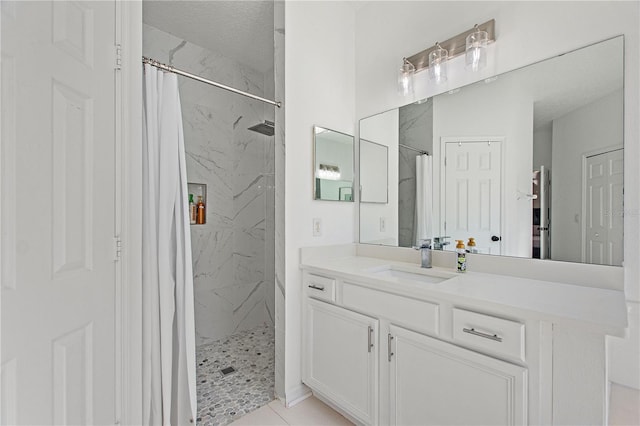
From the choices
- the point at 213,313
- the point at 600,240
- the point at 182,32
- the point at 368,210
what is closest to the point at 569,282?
the point at 600,240

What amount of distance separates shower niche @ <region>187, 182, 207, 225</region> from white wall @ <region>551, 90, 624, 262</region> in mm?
2571

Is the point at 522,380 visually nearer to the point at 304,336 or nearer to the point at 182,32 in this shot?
the point at 304,336

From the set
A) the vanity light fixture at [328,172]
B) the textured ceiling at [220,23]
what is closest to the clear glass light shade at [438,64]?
the vanity light fixture at [328,172]

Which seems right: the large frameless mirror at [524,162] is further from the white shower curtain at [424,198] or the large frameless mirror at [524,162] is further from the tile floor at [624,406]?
the tile floor at [624,406]

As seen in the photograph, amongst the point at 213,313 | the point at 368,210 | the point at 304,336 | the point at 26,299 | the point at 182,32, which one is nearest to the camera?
the point at 26,299

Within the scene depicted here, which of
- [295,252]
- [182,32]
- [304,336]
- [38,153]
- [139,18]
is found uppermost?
[182,32]

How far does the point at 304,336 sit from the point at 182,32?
8.85 feet

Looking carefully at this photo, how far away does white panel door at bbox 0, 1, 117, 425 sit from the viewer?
0.82 meters

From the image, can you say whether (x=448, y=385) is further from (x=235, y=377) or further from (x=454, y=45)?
(x=454, y=45)

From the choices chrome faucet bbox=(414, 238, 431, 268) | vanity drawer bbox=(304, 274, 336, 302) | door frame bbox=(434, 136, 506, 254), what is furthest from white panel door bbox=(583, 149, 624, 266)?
vanity drawer bbox=(304, 274, 336, 302)

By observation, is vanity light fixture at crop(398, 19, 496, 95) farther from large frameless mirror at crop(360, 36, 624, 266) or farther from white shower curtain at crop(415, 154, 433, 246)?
white shower curtain at crop(415, 154, 433, 246)

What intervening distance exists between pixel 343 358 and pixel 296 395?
52 centimetres

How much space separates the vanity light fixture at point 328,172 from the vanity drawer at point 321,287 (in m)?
0.71

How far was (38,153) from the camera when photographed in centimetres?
91
